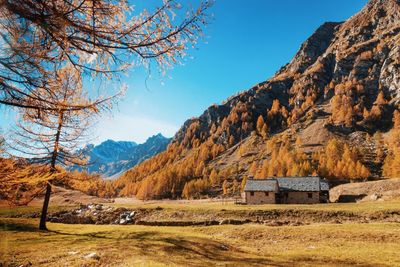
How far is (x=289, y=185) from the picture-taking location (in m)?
67.8

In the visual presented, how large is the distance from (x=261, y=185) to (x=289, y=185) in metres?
7.58

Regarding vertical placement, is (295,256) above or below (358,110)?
below

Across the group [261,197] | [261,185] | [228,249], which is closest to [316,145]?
[261,185]

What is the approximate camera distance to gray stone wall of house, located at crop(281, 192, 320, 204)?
6369 centimetres

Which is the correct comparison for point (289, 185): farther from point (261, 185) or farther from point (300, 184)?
point (261, 185)

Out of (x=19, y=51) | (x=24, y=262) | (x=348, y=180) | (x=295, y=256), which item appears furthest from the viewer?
(x=348, y=180)

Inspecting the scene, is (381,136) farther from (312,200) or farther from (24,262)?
(24,262)

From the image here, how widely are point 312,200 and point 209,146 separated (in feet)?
443

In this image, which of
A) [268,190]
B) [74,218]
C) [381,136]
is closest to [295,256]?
[74,218]

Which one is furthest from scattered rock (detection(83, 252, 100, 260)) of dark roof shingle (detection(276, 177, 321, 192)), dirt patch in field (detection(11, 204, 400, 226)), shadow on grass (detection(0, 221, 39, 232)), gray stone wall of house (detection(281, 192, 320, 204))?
gray stone wall of house (detection(281, 192, 320, 204))

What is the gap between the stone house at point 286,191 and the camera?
6331 cm

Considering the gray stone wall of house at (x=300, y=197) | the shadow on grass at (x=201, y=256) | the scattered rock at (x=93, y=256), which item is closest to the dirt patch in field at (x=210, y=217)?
the shadow on grass at (x=201, y=256)

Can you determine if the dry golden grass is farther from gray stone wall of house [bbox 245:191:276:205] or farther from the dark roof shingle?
the dark roof shingle

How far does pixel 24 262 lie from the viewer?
39.9 feet
